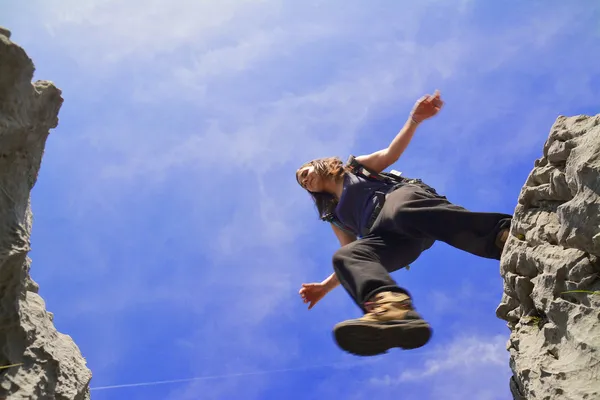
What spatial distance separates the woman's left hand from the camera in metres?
4.60

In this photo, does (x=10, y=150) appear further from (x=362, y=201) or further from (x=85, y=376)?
(x=362, y=201)

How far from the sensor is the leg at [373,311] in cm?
288

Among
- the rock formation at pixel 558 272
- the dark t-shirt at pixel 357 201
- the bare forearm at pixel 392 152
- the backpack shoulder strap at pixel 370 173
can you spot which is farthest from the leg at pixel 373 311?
the bare forearm at pixel 392 152

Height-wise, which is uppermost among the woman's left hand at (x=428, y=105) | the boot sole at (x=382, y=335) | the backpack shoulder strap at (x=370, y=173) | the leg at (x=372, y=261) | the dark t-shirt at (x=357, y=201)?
the woman's left hand at (x=428, y=105)

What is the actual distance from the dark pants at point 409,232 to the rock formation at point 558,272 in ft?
0.68

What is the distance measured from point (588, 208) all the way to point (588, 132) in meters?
0.59

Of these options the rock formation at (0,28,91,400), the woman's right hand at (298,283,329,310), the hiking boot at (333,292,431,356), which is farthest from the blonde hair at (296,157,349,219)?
the rock formation at (0,28,91,400)

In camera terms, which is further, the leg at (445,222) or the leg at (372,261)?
the leg at (445,222)

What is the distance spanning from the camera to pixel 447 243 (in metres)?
3.88

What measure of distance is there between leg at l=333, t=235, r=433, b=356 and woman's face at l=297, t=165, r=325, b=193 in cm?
115

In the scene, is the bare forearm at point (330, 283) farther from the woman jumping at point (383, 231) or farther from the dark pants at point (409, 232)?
the dark pants at point (409, 232)

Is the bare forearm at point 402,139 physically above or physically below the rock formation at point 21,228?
above

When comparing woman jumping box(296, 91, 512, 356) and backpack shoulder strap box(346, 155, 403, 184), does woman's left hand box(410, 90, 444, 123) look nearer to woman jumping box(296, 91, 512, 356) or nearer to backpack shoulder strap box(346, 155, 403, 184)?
woman jumping box(296, 91, 512, 356)

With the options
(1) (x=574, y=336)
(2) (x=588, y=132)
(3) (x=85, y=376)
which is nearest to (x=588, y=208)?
(2) (x=588, y=132)
